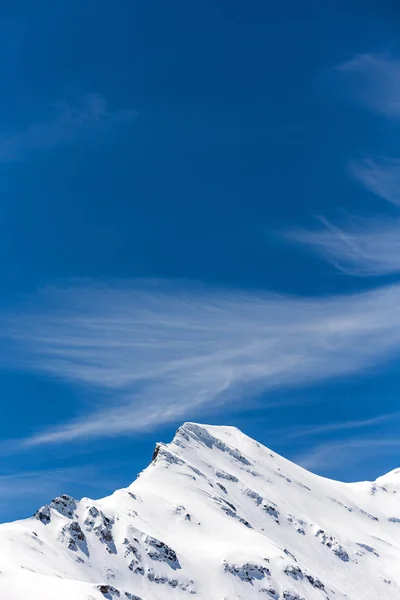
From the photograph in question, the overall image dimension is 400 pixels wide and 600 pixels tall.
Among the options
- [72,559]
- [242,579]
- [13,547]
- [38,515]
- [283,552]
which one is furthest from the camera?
[283,552]

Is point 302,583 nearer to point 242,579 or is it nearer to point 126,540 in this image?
point 242,579

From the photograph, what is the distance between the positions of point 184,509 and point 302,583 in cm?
3916

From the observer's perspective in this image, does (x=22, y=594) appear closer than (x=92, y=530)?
Yes

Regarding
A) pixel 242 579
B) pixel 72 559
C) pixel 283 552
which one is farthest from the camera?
pixel 283 552

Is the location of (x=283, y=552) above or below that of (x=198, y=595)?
above

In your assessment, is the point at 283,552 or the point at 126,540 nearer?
the point at 126,540

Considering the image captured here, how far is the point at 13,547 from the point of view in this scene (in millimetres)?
132625

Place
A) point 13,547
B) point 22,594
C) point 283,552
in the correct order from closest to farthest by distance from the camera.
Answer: point 22,594
point 13,547
point 283,552

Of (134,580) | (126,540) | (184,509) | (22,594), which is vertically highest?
(184,509)

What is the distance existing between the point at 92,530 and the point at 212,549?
115 ft

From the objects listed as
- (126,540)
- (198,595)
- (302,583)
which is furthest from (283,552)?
(126,540)

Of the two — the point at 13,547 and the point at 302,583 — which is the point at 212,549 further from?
the point at 13,547

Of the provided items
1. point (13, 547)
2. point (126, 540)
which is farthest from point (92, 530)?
point (13, 547)

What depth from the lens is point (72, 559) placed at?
478 feet
